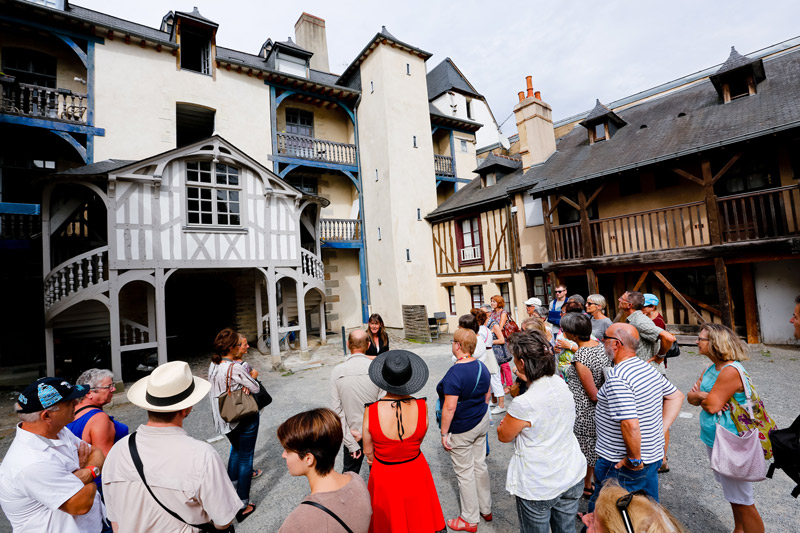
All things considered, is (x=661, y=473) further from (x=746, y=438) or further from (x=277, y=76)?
(x=277, y=76)

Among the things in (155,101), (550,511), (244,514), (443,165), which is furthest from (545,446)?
(443,165)

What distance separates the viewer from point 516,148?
71.1ft

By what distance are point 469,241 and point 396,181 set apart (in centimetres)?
357

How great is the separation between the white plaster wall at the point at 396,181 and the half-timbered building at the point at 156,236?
319 cm

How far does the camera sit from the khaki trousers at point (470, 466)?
2.76 meters

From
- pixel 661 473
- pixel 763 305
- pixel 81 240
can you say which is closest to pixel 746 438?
pixel 661 473

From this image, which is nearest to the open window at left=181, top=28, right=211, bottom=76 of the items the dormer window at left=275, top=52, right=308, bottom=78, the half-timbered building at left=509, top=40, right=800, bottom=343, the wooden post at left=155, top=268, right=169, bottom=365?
the dormer window at left=275, top=52, right=308, bottom=78

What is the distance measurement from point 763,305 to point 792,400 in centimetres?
A: 444

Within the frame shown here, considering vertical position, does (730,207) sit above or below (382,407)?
above

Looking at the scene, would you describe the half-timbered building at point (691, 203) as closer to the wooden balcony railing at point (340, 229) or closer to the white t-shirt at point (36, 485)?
the wooden balcony railing at point (340, 229)

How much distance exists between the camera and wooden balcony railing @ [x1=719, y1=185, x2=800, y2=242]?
7238mm

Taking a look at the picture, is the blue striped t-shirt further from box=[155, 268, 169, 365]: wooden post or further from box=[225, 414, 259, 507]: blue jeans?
box=[155, 268, 169, 365]: wooden post

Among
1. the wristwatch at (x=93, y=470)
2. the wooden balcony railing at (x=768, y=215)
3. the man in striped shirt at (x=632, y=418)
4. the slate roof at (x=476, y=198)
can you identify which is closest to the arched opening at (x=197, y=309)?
the slate roof at (x=476, y=198)

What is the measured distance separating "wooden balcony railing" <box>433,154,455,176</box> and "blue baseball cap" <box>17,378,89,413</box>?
50.5 feet
